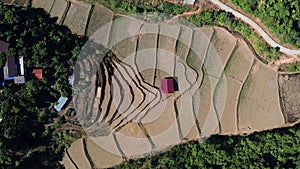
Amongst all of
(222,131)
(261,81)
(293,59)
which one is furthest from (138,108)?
(293,59)

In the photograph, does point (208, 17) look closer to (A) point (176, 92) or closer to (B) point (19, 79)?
(A) point (176, 92)

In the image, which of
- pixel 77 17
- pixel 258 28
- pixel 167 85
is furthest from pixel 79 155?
pixel 258 28

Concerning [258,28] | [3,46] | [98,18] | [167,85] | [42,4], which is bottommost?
[167,85]

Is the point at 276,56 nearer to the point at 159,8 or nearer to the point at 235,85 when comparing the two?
the point at 235,85

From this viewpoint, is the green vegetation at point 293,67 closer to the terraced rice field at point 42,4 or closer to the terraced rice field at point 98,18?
the terraced rice field at point 98,18

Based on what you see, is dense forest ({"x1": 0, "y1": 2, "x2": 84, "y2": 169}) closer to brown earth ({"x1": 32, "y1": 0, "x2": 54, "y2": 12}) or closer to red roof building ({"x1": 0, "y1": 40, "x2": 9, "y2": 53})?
red roof building ({"x1": 0, "y1": 40, "x2": 9, "y2": 53})

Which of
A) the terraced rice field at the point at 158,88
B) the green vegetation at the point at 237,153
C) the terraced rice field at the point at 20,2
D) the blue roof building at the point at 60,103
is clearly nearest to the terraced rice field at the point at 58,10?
the terraced rice field at the point at 158,88

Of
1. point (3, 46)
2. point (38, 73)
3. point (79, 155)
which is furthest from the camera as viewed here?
point (79, 155)
